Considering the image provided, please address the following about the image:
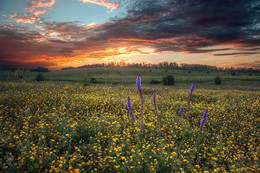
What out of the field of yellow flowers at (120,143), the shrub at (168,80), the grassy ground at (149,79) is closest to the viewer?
the field of yellow flowers at (120,143)

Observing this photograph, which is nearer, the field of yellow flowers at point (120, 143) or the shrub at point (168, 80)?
the field of yellow flowers at point (120, 143)

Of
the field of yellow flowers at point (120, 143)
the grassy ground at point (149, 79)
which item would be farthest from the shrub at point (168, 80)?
the field of yellow flowers at point (120, 143)

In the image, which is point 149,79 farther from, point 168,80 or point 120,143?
point 120,143

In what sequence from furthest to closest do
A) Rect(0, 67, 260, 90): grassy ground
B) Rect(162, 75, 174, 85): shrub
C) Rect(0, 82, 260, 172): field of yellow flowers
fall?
Rect(162, 75, 174, 85): shrub
Rect(0, 67, 260, 90): grassy ground
Rect(0, 82, 260, 172): field of yellow flowers

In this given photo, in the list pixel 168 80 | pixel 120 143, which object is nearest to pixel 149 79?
pixel 168 80

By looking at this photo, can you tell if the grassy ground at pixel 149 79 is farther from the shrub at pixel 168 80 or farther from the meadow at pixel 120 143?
the meadow at pixel 120 143

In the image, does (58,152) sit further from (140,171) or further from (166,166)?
(166,166)

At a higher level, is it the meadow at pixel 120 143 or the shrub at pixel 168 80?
the shrub at pixel 168 80

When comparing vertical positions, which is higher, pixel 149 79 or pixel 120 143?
pixel 149 79

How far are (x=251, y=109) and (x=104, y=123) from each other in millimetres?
10655

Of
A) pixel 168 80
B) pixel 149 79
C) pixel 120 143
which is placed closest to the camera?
pixel 120 143

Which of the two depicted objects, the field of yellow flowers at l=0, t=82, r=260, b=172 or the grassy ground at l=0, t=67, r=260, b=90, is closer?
the field of yellow flowers at l=0, t=82, r=260, b=172

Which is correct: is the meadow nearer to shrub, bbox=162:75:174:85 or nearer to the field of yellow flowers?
the field of yellow flowers

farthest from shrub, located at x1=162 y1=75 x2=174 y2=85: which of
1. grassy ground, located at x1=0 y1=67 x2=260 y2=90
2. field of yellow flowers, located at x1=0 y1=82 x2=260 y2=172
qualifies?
field of yellow flowers, located at x1=0 y1=82 x2=260 y2=172
